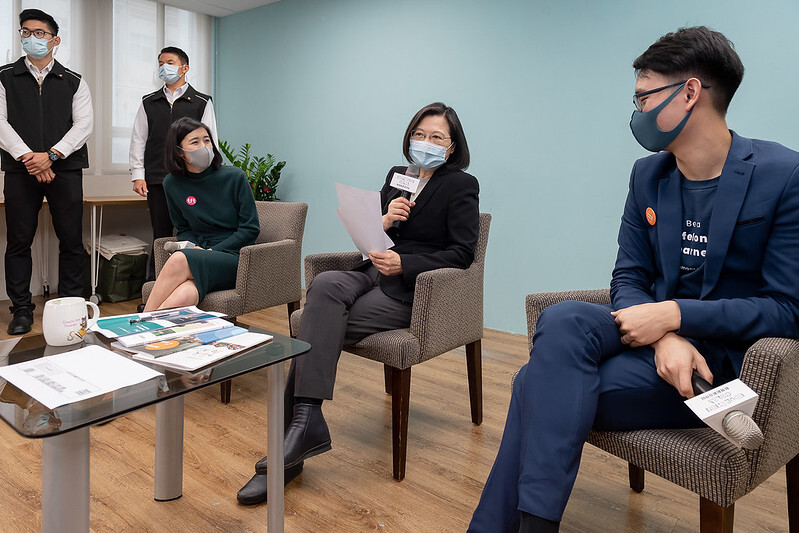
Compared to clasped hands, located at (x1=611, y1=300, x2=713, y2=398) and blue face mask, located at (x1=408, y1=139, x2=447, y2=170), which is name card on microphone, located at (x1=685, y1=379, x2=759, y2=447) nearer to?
clasped hands, located at (x1=611, y1=300, x2=713, y2=398)

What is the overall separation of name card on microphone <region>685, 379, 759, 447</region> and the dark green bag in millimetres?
4032

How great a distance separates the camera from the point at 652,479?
1.93 m

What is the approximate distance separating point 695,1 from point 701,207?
1998 millimetres

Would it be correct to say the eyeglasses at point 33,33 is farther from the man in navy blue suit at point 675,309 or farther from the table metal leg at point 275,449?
the man in navy blue suit at point 675,309

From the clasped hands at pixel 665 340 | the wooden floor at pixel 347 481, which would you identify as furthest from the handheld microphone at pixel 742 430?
the wooden floor at pixel 347 481

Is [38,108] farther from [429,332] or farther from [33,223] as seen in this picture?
[429,332]

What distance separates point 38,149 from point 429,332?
9.34 feet

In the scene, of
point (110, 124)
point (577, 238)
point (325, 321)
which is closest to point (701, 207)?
point (325, 321)

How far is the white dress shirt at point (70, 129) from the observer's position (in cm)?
340

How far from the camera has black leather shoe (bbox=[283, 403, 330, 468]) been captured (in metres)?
1.74

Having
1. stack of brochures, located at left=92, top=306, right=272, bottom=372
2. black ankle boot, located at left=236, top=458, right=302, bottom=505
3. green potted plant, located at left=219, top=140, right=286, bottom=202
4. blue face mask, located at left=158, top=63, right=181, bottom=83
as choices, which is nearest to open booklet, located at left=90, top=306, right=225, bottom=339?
stack of brochures, located at left=92, top=306, right=272, bottom=372

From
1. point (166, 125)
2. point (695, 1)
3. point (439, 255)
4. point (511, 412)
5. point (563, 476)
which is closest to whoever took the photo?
point (563, 476)

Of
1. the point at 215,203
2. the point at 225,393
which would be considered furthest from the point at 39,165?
the point at 225,393

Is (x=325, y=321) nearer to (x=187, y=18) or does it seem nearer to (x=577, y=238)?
(x=577, y=238)
